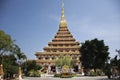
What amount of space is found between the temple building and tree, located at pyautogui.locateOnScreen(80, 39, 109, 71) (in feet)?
54.2

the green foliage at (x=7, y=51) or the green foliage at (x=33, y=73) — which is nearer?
the green foliage at (x=7, y=51)

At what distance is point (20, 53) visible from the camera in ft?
104

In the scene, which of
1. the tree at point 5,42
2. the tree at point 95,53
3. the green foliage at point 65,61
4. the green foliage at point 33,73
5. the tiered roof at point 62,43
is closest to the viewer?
the tree at point 5,42

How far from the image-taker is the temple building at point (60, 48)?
61469 millimetres

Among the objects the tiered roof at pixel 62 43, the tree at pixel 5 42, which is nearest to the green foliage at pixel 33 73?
the tree at pixel 5 42

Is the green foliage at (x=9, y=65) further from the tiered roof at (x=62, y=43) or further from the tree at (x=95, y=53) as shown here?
the tiered roof at (x=62, y=43)

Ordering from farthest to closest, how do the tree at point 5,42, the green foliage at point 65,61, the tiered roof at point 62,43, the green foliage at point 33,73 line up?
the tiered roof at point 62,43, the green foliage at point 65,61, the green foliage at point 33,73, the tree at point 5,42

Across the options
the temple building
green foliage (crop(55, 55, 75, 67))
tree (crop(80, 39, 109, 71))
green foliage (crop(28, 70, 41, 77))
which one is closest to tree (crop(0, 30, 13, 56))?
green foliage (crop(28, 70, 41, 77))

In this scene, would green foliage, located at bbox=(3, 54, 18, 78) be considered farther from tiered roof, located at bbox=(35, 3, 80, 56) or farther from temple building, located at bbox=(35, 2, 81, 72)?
tiered roof, located at bbox=(35, 3, 80, 56)

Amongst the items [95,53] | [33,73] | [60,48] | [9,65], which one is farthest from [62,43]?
[9,65]

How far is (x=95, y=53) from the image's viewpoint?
144 ft

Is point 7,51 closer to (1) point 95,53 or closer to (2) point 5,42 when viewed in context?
(2) point 5,42

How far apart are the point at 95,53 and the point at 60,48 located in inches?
794

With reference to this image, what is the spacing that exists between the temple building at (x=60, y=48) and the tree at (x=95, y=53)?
16.5 m
